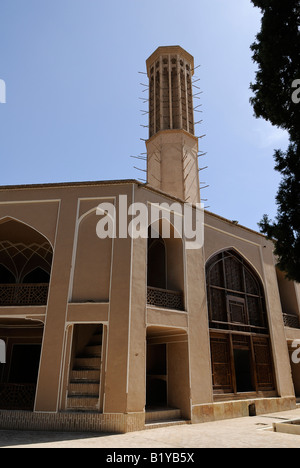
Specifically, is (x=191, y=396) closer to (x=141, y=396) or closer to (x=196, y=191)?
(x=141, y=396)

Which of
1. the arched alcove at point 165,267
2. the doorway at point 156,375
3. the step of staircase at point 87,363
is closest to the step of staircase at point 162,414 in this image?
the doorway at point 156,375

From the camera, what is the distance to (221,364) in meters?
11.3

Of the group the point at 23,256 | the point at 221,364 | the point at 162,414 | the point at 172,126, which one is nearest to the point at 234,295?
the point at 221,364

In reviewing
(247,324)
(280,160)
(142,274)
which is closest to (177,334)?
(142,274)

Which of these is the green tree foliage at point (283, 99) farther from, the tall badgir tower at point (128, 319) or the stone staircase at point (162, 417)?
the stone staircase at point (162, 417)

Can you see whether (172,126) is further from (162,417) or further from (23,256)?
(162,417)

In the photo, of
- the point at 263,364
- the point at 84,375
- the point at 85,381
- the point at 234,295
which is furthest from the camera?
the point at 234,295

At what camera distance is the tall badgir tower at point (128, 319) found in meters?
8.70

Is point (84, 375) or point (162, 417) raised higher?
point (84, 375)

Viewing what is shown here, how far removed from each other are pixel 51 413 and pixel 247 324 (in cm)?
787

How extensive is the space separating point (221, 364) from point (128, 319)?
14.3ft

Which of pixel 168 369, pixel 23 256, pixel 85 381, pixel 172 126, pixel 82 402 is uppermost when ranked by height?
pixel 172 126
